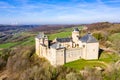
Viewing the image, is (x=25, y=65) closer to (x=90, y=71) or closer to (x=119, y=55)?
(x=90, y=71)

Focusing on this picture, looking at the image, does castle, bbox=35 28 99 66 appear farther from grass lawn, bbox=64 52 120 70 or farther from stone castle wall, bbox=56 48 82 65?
grass lawn, bbox=64 52 120 70

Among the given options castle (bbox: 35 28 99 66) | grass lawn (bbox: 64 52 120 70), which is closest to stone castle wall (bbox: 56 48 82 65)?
castle (bbox: 35 28 99 66)

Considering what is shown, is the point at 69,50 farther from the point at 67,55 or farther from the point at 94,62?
the point at 94,62

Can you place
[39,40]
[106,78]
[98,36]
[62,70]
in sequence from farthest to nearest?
[98,36] → [39,40] → [62,70] → [106,78]

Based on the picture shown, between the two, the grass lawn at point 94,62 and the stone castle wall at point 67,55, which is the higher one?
the stone castle wall at point 67,55

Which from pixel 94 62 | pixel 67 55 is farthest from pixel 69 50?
pixel 94 62

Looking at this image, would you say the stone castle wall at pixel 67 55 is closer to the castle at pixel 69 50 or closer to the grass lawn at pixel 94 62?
the castle at pixel 69 50

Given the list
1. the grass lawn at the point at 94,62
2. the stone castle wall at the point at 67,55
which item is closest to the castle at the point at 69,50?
the stone castle wall at the point at 67,55

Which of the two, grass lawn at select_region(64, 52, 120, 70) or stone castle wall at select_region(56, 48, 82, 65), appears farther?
stone castle wall at select_region(56, 48, 82, 65)

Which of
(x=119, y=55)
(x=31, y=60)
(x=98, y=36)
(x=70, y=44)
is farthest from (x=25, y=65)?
(x=98, y=36)

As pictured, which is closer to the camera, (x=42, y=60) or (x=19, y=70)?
(x=42, y=60)

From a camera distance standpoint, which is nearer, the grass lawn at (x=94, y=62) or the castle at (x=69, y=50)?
the grass lawn at (x=94, y=62)
